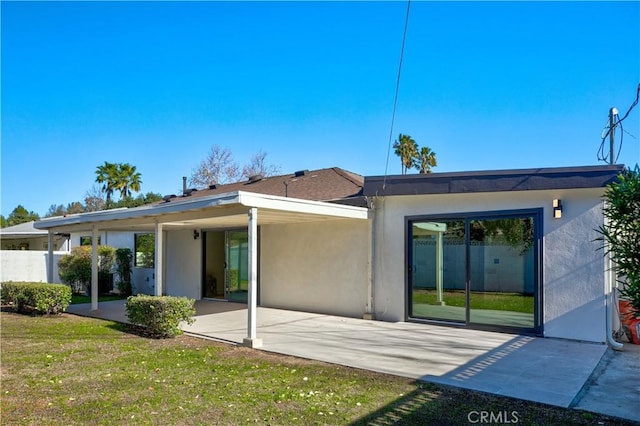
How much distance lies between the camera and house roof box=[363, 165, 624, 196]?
7.59 meters

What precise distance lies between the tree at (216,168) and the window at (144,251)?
15545mm

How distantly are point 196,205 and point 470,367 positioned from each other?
5.39m

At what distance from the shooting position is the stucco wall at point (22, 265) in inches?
638

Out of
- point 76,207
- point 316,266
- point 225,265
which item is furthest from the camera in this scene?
point 76,207

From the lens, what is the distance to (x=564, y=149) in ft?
46.5

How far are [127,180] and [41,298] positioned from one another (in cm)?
2416

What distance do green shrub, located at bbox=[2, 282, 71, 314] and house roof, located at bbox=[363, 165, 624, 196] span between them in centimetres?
798

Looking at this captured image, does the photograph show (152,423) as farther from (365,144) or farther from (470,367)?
(365,144)

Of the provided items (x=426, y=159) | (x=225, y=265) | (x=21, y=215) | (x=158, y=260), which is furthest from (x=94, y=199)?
(x=158, y=260)

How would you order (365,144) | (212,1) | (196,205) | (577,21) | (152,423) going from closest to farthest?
(152,423) < (196,205) < (577,21) < (212,1) < (365,144)

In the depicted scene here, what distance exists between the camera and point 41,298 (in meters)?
10.8

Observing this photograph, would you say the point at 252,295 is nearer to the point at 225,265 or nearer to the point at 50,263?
the point at 225,265

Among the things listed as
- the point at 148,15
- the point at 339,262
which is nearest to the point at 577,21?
the point at 339,262

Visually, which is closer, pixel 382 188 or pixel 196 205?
pixel 196 205
